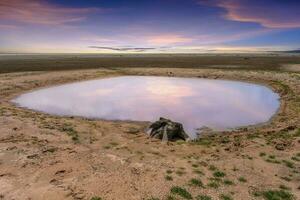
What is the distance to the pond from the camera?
2327 centimetres

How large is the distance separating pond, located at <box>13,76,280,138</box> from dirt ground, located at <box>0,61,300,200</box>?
2.68 m

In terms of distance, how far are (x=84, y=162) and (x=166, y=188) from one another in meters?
4.35

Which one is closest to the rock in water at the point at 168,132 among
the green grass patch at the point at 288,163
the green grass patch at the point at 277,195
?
the green grass patch at the point at 288,163

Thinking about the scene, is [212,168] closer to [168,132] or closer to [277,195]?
[277,195]

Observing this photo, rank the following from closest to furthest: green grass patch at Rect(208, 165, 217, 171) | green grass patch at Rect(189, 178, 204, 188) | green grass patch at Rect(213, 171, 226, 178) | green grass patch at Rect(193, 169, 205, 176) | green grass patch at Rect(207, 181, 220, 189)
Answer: green grass patch at Rect(207, 181, 220, 189) → green grass patch at Rect(189, 178, 204, 188) → green grass patch at Rect(213, 171, 226, 178) → green grass patch at Rect(193, 169, 205, 176) → green grass patch at Rect(208, 165, 217, 171)

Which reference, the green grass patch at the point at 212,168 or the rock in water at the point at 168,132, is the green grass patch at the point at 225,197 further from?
the rock in water at the point at 168,132

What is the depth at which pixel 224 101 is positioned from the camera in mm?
30516

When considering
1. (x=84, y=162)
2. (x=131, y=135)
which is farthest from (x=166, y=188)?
(x=131, y=135)

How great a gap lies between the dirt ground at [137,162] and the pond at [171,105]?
2.68 m

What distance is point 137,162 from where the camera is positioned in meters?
13.7


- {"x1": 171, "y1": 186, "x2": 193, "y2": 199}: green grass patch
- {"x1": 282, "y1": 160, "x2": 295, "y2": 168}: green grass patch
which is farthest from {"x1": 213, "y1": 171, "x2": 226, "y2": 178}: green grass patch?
{"x1": 282, "y1": 160, "x2": 295, "y2": 168}: green grass patch

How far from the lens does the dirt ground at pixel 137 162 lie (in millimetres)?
11055

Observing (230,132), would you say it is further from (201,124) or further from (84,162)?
(84,162)

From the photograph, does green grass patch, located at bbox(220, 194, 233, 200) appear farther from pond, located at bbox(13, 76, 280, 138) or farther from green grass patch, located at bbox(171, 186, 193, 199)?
pond, located at bbox(13, 76, 280, 138)
